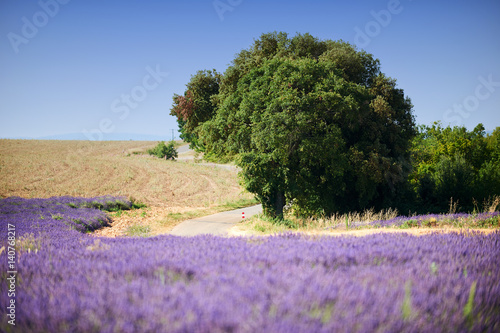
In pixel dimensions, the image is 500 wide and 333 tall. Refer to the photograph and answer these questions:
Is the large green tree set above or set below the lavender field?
above

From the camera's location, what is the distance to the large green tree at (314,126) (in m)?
15.7

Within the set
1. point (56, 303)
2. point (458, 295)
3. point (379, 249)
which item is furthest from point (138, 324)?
point (379, 249)

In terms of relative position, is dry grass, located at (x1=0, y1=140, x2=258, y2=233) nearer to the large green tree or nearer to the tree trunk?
the tree trunk

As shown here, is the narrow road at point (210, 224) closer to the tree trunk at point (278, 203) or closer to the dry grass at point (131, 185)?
the dry grass at point (131, 185)

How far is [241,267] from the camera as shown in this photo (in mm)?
3576

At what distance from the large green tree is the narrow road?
2735 mm

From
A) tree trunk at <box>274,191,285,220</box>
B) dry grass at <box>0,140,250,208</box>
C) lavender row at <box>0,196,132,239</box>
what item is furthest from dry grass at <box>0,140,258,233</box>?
tree trunk at <box>274,191,285,220</box>

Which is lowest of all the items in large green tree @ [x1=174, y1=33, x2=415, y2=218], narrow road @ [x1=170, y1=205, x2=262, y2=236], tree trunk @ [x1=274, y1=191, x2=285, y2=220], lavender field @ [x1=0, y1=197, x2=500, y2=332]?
narrow road @ [x1=170, y1=205, x2=262, y2=236]

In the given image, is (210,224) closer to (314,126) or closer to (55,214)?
(55,214)

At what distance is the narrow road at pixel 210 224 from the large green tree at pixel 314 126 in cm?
273

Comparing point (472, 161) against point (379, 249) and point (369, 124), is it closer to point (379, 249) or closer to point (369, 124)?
point (369, 124)

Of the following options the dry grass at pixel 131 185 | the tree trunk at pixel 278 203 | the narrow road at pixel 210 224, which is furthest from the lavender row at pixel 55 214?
the tree trunk at pixel 278 203

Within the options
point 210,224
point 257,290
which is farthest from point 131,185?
point 257,290

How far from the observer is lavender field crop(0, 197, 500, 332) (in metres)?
2.33
